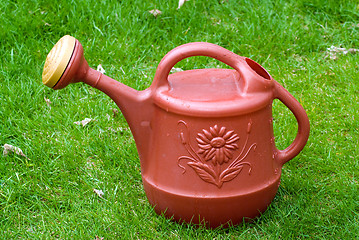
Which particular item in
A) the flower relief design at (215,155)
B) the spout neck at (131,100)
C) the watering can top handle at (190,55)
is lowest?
the flower relief design at (215,155)

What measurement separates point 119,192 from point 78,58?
799mm

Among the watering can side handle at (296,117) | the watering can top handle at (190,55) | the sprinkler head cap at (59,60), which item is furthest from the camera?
the watering can side handle at (296,117)

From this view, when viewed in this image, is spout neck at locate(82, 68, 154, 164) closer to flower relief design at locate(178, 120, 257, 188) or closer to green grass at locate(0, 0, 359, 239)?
flower relief design at locate(178, 120, 257, 188)

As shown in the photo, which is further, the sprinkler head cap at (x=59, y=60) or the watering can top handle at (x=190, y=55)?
the watering can top handle at (x=190, y=55)

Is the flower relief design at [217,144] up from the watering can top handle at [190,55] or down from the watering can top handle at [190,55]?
down

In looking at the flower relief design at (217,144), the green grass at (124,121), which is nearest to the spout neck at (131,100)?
the flower relief design at (217,144)

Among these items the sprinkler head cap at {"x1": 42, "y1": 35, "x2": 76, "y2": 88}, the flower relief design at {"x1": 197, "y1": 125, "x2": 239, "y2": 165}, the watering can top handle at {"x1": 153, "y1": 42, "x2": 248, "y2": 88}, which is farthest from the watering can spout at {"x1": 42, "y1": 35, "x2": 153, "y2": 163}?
the flower relief design at {"x1": 197, "y1": 125, "x2": 239, "y2": 165}

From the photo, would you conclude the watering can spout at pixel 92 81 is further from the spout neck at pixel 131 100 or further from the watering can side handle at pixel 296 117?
the watering can side handle at pixel 296 117

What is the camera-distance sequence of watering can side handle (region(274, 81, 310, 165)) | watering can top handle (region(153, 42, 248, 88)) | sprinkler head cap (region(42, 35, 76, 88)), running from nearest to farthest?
sprinkler head cap (region(42, 35, 76, 88)), watering can top handle (region(153, 42, 248, 88)), watering can side handle (region(274, 81, 310, 165))

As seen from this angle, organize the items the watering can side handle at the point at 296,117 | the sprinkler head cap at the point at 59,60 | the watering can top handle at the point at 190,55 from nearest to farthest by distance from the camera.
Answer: the sprinkler head cap at the point at 59,60 < the watering can top handle at the point at 190,55 < the watering can side handle at the point at 296,117

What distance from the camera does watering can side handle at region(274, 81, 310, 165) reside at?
7.97 ft

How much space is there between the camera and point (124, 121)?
11.0 ft

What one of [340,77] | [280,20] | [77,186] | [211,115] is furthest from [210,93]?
[280,20]

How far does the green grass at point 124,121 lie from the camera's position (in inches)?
99.4
